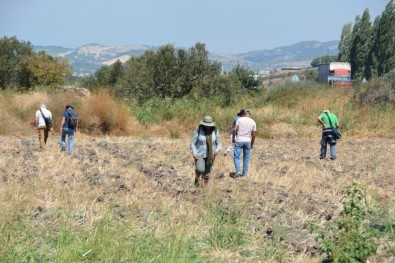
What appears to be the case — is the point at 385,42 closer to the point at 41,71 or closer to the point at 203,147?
the point at 41,71

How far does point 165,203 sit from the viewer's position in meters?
8.17

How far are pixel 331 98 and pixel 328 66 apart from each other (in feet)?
108

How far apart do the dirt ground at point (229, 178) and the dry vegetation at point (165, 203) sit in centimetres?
2

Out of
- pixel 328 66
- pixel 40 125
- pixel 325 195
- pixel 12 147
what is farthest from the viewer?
pixel 328 66

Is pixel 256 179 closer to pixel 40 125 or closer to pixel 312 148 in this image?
pixel 40 125

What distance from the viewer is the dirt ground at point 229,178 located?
26.3ft

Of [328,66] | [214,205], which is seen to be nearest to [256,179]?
[214,205]

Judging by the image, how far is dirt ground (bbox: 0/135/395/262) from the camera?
8016 mm

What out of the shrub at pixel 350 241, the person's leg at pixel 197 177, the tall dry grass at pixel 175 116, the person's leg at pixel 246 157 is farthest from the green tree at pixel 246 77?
the shrub at pixel 350 241

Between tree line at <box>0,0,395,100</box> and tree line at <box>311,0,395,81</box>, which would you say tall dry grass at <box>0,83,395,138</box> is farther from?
tree line at <box>311,0,395,81</box>

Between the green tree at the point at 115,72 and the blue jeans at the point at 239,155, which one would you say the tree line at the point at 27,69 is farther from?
the blue jeans at the point at 239,155

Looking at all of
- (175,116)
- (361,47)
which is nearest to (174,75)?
(175,116)

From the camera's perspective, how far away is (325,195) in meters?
9.94

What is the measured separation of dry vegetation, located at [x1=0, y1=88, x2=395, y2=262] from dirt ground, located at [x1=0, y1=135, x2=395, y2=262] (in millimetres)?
25
